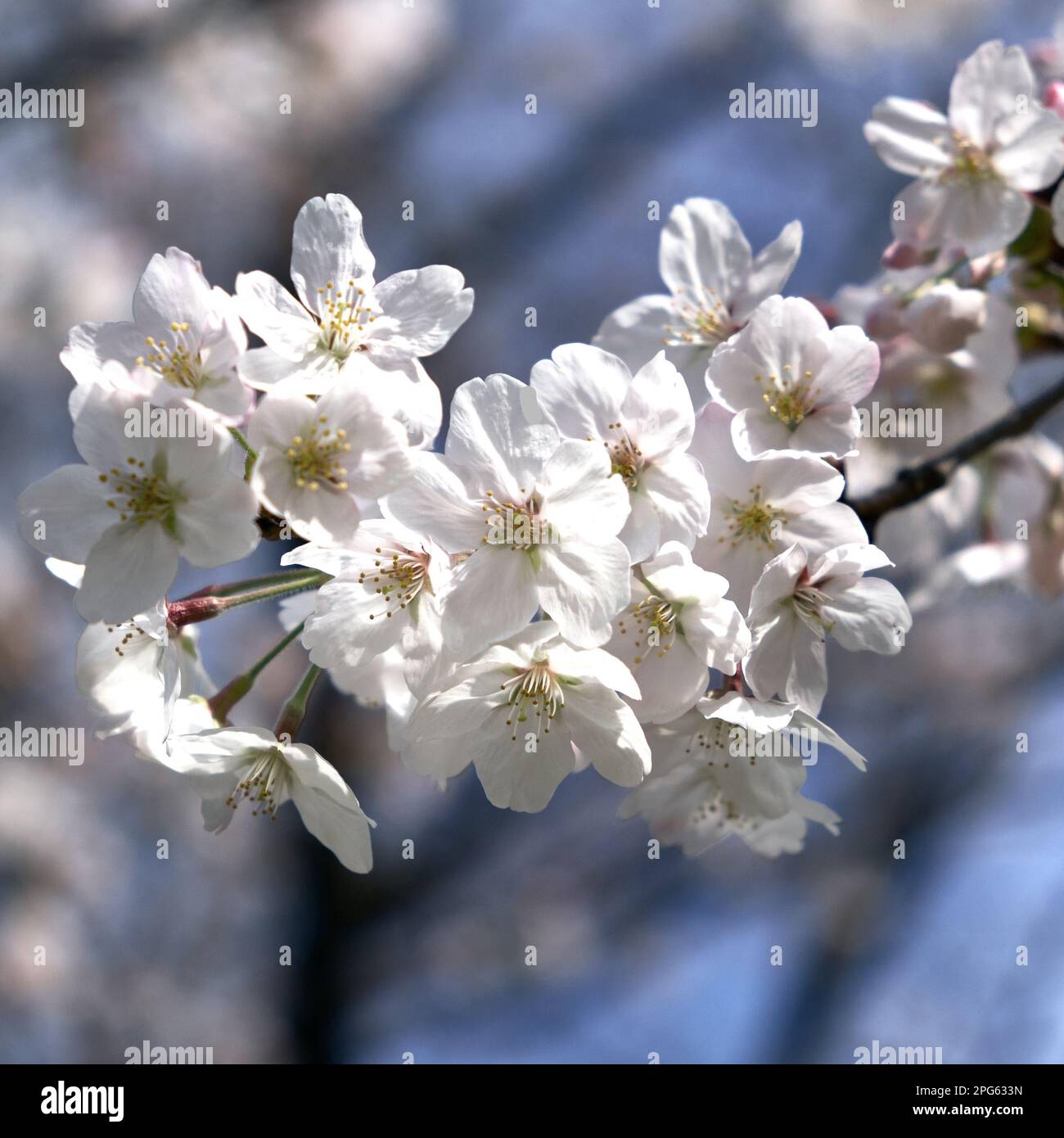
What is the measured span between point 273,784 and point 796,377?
69cm

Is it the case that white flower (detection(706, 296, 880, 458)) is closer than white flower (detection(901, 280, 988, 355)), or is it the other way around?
white flower (detection(706, 296, 880, 458))

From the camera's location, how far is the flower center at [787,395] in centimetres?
106

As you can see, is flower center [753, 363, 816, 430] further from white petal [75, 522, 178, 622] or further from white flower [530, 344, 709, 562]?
white petal [75, 522, 178, 622]

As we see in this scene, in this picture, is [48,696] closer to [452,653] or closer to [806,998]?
[806,998]

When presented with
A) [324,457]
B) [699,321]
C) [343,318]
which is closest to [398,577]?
[324,457]

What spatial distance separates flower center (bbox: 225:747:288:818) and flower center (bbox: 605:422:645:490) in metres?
0.44

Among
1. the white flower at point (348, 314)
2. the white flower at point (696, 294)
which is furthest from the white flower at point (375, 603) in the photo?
the white flower at point (696, 294)

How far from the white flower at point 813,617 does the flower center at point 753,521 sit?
1.4 inches

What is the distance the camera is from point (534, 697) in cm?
103

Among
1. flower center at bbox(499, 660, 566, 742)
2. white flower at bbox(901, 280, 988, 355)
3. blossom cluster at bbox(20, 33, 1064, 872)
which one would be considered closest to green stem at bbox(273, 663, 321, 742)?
blossom cluster at bbox(20, 33, 1064, 872)

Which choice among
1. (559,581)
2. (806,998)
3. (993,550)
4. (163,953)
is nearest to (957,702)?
(806,998)

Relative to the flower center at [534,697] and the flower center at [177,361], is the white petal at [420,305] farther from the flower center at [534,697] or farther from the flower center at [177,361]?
the flower center at [534,697]

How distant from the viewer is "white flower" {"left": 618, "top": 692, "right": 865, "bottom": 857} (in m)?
1.03

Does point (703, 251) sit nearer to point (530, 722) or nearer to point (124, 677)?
point (530, 722)
